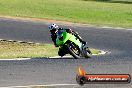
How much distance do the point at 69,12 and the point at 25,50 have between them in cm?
1877

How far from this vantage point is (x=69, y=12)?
41.7 metres

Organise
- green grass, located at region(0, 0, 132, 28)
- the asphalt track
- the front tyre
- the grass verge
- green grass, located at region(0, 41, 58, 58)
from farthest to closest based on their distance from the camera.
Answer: green grass, located at region(0, 0, 132, 28) < green grass, located at region(0, 41, 58, 58) < the grass verge < the front tyre < the asphalt track

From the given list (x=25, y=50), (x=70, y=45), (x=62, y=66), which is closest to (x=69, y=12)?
(x=25, y=50)

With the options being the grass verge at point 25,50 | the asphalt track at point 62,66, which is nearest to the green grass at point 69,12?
the asphalt track at point 62,66

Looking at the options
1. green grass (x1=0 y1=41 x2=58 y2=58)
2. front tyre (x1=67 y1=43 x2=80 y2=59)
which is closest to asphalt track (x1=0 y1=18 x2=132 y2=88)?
front tyre (x1=67 y1=43 x2=80 y2=59)

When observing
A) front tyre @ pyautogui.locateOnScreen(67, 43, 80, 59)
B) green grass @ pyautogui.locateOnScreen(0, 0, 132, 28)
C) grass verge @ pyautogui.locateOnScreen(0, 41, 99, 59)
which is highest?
front tyre @ pyautogui.locateOnScreen(67, 43, 80, 59)

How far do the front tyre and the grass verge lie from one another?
1.53 m

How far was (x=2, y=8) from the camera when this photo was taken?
42.1 meters

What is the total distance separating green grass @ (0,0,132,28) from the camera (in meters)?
38.5

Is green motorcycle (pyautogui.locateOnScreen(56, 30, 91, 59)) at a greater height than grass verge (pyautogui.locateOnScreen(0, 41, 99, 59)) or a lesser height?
greater

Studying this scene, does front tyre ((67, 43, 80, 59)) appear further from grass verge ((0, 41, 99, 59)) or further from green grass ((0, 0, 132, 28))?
green grass ((0, 0, 132, 28))

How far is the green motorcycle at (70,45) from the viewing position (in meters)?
20.2

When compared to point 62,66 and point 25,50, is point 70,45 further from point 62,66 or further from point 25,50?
point 25,50

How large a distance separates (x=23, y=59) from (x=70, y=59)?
170 cm
